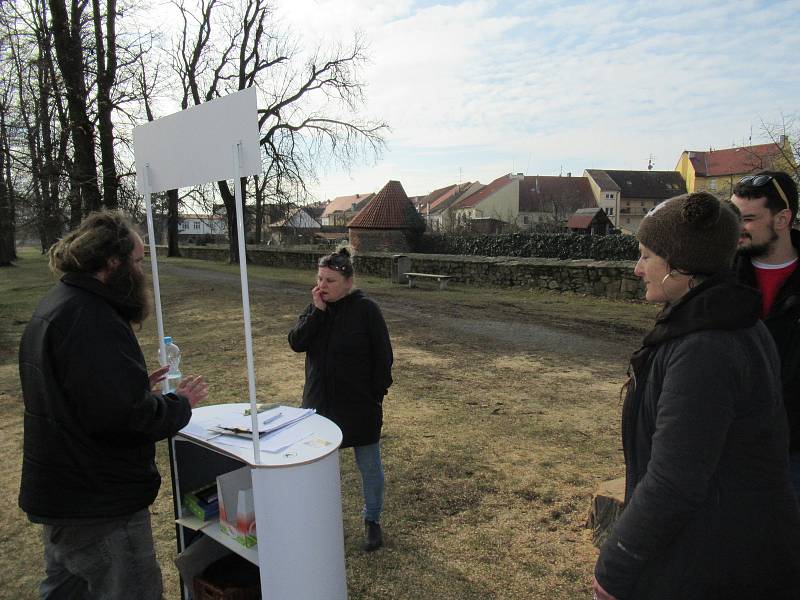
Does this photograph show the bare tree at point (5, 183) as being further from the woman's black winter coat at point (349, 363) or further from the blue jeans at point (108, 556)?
the blue jeans at point (108, 556)

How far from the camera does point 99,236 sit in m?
1.99

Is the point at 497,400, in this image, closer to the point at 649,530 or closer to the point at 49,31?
the point at 649,530

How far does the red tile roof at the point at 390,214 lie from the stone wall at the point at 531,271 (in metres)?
7.53

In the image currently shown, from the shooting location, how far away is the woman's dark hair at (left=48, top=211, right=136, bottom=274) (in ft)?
6.41

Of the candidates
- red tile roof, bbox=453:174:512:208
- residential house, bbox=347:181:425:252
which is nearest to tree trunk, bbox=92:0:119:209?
residential house, bbox=347:181:425:252

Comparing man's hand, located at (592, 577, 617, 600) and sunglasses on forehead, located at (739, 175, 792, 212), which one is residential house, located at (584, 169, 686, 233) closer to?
sunglasses on forehead, located at (739, 175, 792, 212)

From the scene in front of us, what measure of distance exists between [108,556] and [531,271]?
1291 cm

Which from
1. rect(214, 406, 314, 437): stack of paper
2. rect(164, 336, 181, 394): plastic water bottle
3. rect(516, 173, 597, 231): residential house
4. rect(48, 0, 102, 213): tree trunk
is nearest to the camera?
rect(214, 406, 314, 437): stack of paper

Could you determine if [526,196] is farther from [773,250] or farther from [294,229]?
[773,250]

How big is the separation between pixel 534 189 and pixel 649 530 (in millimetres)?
71014

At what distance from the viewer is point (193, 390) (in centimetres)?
237

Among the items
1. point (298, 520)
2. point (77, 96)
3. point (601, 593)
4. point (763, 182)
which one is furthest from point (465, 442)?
point (77, 96)

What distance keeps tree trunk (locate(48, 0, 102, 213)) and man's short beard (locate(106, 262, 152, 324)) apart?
10.5m

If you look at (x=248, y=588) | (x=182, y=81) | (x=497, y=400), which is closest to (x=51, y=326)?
(x=248, y=588)
